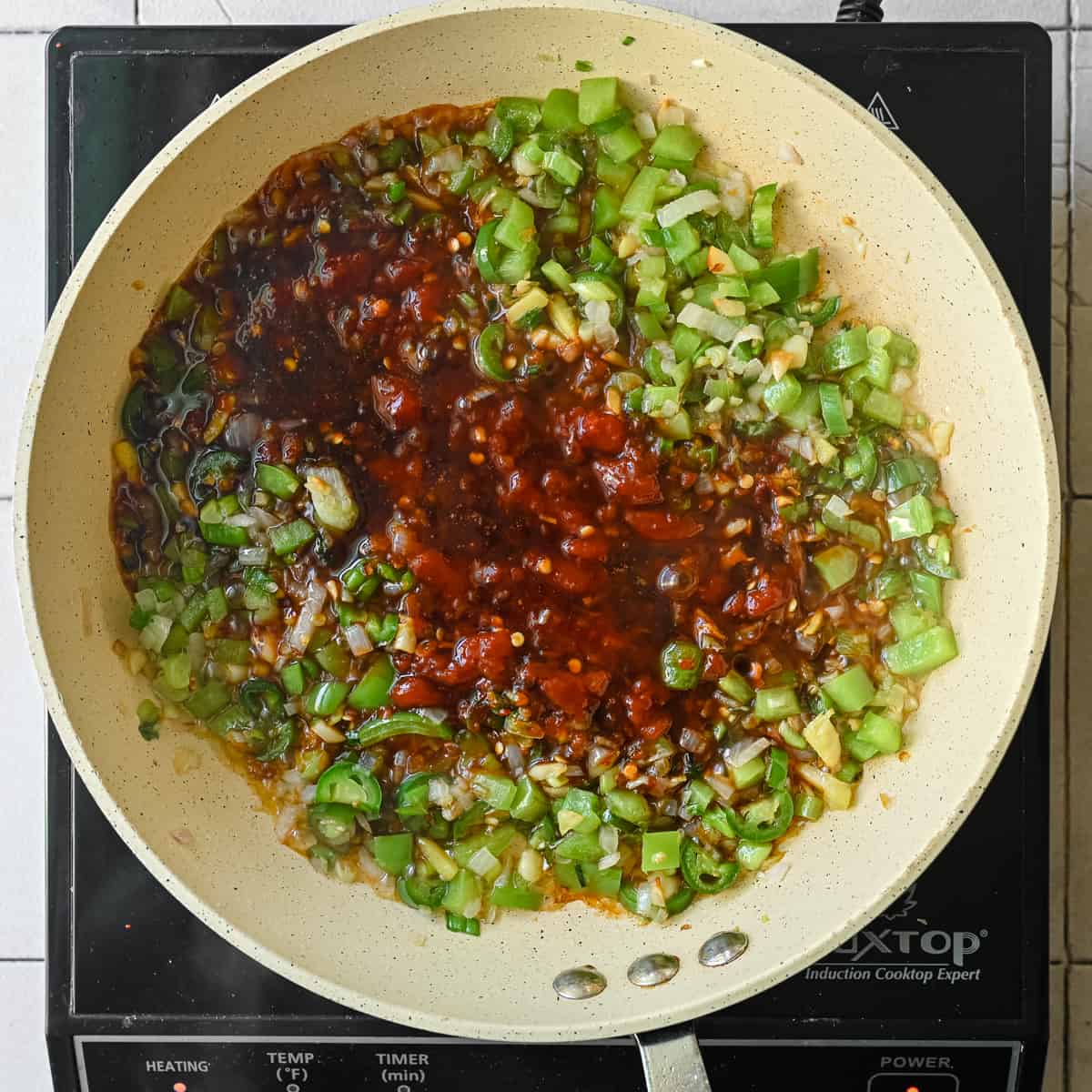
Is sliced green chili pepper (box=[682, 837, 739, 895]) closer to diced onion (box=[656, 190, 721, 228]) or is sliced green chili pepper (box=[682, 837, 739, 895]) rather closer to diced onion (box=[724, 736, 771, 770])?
diced onion (box=[724, 736, 771, 770])

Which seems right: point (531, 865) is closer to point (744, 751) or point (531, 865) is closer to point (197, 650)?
point (744, 751)

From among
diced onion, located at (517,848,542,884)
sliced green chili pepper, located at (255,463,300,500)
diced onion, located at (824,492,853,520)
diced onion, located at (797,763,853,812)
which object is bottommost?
diced onion, located at (517,848,542,884)

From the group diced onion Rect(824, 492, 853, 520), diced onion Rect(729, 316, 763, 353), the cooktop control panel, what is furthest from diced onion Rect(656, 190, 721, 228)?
the cooktop control panel

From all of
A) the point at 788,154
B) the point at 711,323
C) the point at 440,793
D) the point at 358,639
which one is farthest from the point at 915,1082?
the point at 788,154

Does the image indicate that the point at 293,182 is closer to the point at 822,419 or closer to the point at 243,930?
the point at 822,419

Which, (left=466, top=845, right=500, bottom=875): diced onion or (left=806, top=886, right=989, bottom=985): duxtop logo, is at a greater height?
(left=466, top=845, right=500, bottom=875): diced onion

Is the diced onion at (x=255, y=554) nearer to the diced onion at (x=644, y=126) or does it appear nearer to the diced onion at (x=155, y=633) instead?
the diced onion at (x=155, y=633)

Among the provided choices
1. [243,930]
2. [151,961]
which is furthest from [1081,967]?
[151,961]

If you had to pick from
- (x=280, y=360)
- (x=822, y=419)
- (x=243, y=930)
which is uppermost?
(x=280, y=360)
